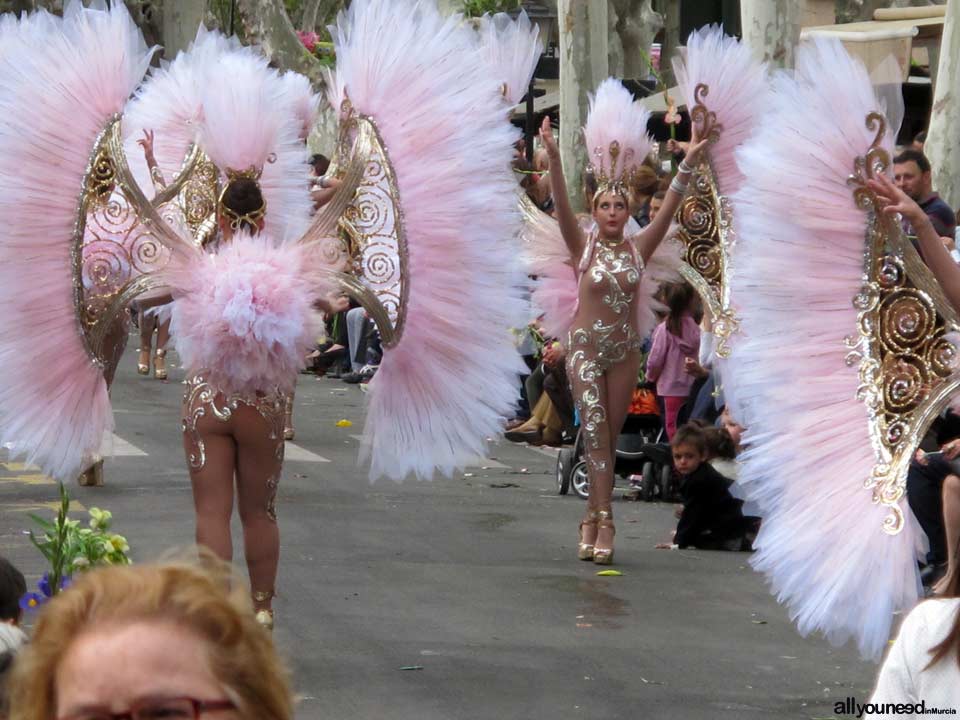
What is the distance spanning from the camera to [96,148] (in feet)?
24.2

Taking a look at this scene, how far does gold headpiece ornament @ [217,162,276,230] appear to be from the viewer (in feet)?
22.8

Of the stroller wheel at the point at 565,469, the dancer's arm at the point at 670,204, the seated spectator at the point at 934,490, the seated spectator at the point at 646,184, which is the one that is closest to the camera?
the seated spectator at the point at 934,490

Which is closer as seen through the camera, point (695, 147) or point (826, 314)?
point (826, 314)

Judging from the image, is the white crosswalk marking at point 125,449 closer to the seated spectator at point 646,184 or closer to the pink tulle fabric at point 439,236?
the seated spectator at point 646,184

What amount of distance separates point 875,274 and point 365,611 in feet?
10.1

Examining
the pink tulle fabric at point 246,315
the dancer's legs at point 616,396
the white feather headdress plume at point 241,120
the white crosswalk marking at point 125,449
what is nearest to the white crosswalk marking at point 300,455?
the white crosswalk marking at point 125,449

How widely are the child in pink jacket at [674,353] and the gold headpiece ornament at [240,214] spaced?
5692mm

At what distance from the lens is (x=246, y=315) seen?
6.56m

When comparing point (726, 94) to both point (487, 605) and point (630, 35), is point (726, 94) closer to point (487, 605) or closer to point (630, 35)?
point (487, 605)

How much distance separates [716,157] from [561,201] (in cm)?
93

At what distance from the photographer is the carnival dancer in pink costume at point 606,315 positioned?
9.66 metres

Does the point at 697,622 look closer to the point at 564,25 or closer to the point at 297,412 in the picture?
the point at 297,412

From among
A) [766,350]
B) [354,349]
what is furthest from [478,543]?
[354,349]

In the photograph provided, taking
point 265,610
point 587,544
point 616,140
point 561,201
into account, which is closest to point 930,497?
point 587,544
